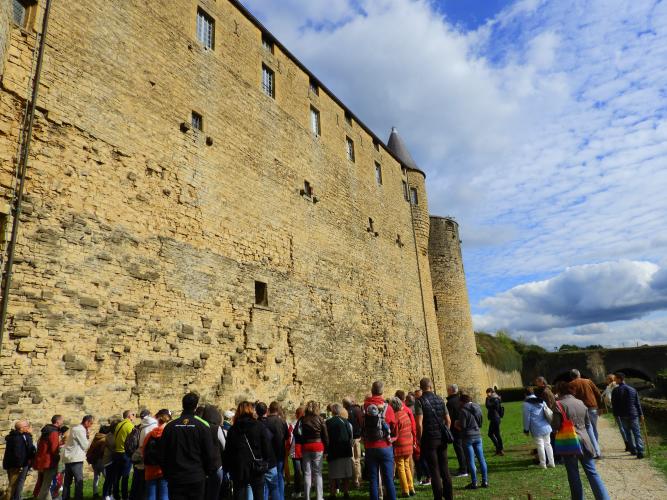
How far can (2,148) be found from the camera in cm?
811

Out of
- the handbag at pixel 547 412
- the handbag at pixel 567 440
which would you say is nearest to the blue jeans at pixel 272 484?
the handbag at pixel 567 440

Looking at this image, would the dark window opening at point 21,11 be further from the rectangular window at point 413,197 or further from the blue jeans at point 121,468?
the rectangular window at point 413,197

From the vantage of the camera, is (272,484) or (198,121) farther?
(198,121)

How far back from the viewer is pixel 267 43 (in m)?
16.4

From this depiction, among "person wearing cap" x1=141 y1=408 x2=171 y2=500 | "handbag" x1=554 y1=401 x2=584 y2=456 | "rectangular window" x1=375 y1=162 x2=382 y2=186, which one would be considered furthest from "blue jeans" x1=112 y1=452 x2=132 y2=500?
"rectangular window" x1=375 y1=162 x2=382 y2=186

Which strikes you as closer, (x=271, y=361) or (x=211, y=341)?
(x=211, y=341)

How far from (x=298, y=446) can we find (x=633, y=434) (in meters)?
6.03

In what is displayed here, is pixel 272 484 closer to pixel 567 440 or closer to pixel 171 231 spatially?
pixel 567 440

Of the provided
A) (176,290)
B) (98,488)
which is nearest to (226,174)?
(176,290)

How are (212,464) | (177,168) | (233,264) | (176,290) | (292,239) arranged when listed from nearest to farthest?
(212,464) < (176,290) < (177,168) < (233,264) < (292,239)

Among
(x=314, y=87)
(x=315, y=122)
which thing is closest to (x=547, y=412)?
(x=315, y=122)

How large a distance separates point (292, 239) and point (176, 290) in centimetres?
505

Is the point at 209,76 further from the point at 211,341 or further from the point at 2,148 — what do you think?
the point at 211,341

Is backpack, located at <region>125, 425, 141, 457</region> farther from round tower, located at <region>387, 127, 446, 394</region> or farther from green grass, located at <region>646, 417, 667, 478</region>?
round tower, located at <region>387, 127, 446, 394</region>
